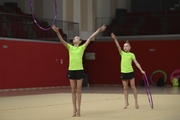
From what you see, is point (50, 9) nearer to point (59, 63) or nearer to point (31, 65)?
point (59, 63)

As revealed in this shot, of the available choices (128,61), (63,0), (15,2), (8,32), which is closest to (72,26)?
(63,0)

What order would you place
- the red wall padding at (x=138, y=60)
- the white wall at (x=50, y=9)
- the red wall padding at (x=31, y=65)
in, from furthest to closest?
1. the red wall padding at (x=138, y=60)
2. the white wall at (x=50, y=9)
3. the red wall padding at (x=31, y=65)

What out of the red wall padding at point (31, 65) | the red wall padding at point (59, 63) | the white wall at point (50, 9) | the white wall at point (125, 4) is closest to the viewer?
the red wall padding at point (31, 65)

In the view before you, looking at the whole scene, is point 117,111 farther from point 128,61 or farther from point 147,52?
point 147,52

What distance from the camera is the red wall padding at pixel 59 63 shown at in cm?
2816

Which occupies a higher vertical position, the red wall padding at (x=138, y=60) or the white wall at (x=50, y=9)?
the white wall at (x=50, y=9)

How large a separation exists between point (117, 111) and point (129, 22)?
71.3ft

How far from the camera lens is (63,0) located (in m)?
32.9

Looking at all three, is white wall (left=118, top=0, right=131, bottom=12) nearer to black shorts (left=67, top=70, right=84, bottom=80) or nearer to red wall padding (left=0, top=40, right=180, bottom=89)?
red wall padding (left=0, top=40, right=180, bottom=89)

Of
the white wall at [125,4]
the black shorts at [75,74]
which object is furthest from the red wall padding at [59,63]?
the black shorts at [75,74]

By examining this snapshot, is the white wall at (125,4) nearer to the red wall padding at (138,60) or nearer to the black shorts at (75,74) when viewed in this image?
the red wall padding at (138,60)

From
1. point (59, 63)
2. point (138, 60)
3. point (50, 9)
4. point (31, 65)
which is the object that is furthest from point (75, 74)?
point (138, 60)

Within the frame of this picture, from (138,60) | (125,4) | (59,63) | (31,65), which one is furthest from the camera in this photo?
(125,4)

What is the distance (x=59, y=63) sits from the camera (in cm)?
3256
